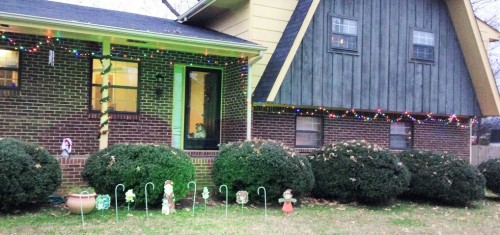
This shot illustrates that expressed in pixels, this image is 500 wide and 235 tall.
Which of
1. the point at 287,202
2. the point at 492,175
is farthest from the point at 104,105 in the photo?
Answer: the point at 492,175

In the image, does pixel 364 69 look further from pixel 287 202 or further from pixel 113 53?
pixel 113 53

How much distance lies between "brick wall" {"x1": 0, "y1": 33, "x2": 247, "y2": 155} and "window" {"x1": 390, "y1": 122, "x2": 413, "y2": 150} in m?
5.31

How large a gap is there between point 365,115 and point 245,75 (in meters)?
4.12

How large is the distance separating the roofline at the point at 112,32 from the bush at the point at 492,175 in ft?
22.7

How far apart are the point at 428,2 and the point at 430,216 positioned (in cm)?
Result: 717

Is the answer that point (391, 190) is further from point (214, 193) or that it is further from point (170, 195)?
point (170, 195)

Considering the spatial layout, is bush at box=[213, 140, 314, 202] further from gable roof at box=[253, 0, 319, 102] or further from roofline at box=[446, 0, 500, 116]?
roofline at box=[446, 0, 500, 116]

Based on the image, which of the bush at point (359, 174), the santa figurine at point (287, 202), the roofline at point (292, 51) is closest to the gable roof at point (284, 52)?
the roofline at point (292, 51)

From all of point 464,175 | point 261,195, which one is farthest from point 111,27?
point 464,175

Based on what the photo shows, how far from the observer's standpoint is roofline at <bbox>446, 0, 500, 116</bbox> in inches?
558

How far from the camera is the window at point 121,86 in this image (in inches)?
468

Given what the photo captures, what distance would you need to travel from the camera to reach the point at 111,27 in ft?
33.1

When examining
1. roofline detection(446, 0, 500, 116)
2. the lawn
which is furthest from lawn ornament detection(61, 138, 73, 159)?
roofline detection(446, 0, 500, 116)

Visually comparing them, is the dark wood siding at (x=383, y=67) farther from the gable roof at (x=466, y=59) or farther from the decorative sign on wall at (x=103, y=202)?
the decorative sign on wall at (x=103, y=202)
